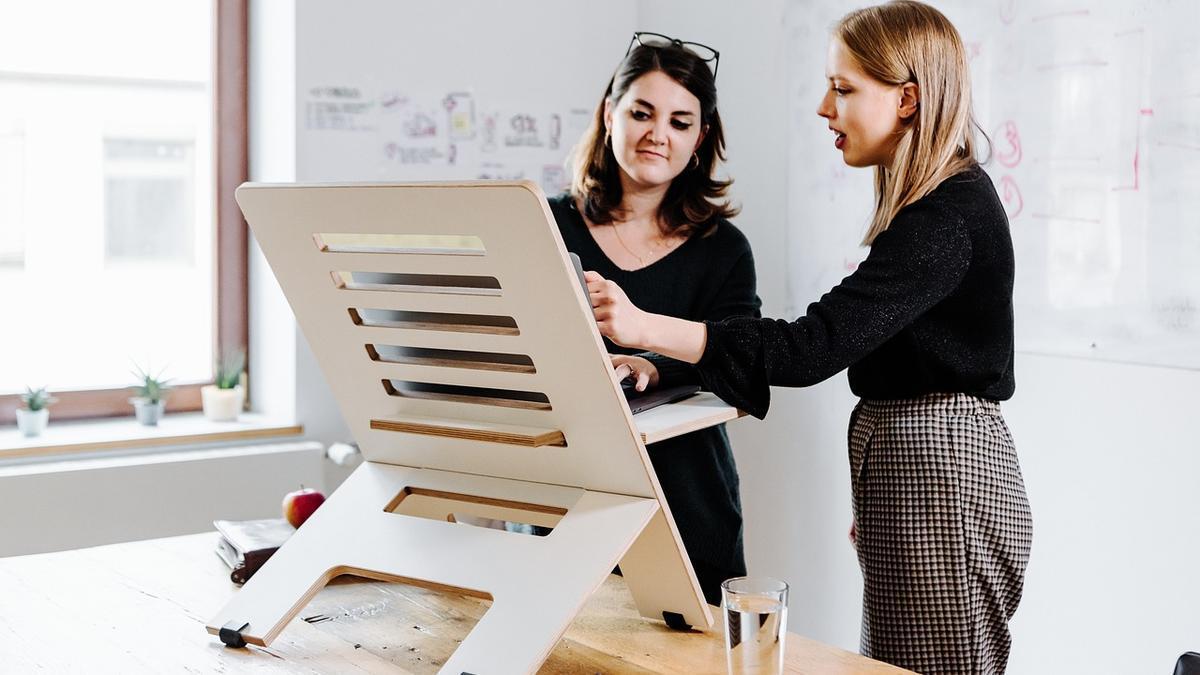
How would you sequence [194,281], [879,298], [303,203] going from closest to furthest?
[303,203], [879,298], [194,281]

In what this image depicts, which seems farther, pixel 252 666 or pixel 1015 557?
pixel 1015 557

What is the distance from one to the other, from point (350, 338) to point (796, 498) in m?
1.89

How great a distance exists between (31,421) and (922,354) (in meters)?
2.13

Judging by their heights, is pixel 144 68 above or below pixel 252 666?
above

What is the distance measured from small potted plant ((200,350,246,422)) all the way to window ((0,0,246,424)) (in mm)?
38

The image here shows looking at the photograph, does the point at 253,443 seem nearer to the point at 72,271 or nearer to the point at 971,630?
the point at 72,271

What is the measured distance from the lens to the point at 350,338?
1.28 meters

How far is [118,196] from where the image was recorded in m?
2.98

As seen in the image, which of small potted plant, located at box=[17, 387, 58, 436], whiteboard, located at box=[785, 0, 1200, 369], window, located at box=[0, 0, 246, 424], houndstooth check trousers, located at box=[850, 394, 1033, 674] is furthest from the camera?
window, located at box=[0, 0, 246, 424]

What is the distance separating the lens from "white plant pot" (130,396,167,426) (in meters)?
2.87

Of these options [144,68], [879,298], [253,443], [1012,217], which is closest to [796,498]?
[1012,217]

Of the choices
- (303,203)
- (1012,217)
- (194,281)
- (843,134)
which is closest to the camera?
(303,203)

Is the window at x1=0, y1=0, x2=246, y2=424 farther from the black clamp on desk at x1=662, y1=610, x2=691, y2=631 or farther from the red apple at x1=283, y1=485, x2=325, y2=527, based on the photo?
the black clamp on desk at x1=662, y1=610, x2=691, y2=631

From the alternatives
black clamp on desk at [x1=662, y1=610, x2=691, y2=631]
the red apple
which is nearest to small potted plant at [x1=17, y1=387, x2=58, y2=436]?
the red apple
